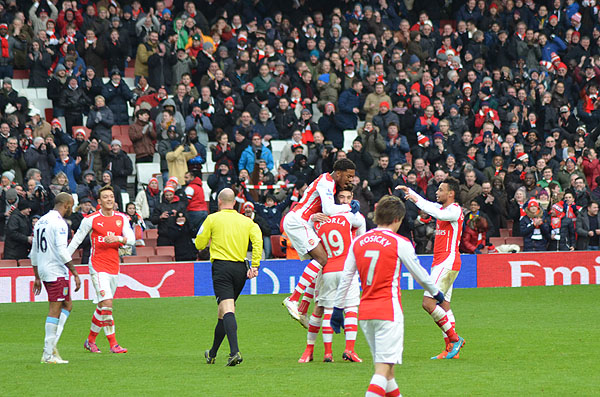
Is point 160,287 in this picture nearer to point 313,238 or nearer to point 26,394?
point 313,238

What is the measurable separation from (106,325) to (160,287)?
7613 millimetres

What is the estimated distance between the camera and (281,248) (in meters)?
22.1

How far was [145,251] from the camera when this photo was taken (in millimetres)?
21516

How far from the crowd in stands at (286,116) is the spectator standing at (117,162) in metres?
0.03

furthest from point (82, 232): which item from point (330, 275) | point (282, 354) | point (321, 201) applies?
point (330, 275)

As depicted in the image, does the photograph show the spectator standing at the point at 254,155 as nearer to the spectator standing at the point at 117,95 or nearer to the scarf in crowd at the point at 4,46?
the spectator standing at the point at 117,95

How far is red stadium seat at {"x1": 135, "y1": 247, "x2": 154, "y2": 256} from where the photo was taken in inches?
846

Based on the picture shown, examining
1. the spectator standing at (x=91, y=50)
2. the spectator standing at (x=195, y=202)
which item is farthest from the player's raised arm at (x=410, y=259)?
the spectator standing at (x=91, y=50)

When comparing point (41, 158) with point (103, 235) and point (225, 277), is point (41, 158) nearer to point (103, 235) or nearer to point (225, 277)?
point (103, 235)

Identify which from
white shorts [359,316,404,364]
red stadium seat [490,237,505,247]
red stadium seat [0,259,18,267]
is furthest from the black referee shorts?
red stadium seat [490,237,505,247]

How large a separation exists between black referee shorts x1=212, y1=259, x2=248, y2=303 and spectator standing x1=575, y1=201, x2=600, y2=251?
13868mm

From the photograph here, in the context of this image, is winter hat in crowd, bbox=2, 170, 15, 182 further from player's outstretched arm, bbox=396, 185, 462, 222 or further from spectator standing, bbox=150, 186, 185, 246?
player's outstretched arm, bbox=396, 185, 462, 222

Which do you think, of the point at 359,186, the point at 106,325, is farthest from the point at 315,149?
the point at 106,325

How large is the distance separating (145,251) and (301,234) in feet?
34.0
